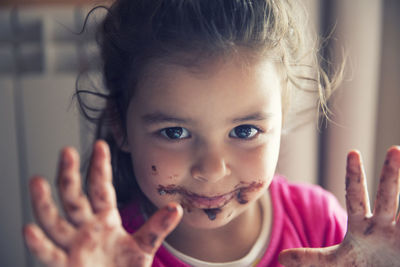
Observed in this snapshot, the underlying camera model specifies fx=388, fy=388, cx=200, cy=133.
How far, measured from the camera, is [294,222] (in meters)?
0.88

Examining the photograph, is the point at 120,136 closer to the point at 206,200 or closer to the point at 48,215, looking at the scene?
the point at 206,200

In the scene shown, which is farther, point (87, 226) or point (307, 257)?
point (307, 257)

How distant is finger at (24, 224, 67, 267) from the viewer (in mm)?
454

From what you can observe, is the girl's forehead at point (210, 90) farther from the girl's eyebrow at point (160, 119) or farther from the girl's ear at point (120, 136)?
the girl's ear at point (120, 136)

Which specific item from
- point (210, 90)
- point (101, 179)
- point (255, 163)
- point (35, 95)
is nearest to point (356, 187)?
point (255, 163)

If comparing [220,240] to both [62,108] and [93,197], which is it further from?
[62,108]

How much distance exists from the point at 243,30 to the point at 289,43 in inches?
5.7

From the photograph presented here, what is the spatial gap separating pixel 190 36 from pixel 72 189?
0.30 m

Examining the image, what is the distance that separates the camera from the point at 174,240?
2.75 feet

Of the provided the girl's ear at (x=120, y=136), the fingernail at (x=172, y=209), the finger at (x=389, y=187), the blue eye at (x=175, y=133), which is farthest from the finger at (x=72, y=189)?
the finger at (x=389, y=187)

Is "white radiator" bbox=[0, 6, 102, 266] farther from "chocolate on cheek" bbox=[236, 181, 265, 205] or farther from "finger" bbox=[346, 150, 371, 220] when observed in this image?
"finger" bbox=[346, 150, 371, 220]

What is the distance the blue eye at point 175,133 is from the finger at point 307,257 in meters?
0.25

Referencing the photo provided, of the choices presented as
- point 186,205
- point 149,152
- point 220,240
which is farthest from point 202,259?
point 149,152

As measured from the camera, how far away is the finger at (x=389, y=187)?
0.60m
